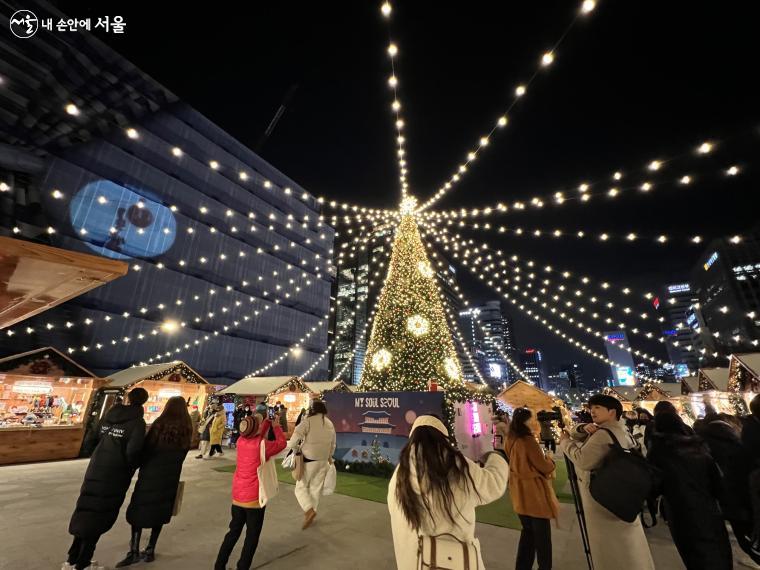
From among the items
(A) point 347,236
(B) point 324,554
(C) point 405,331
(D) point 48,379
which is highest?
(A) point 347,236

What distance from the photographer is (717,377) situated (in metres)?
12.5

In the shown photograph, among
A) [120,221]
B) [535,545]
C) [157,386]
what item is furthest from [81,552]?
[120,221]

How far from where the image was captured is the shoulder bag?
1.41 m

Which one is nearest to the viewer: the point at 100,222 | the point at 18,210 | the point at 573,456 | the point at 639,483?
the point at 639,483

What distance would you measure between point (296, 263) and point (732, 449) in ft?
108

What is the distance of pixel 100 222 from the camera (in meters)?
19.8

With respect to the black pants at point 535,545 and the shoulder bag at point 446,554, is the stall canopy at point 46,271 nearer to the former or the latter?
the shoulder bag at point 446,554

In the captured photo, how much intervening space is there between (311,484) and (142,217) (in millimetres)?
24472

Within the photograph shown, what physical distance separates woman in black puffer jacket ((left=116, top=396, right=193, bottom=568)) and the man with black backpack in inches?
137

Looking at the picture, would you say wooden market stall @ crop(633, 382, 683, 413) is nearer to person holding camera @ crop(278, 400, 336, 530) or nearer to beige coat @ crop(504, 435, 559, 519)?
beige coat @ crop(504, 435, 559, 519)

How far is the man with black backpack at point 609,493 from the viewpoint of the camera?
203 cm

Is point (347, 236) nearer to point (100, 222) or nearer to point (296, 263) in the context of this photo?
point (296, 263)

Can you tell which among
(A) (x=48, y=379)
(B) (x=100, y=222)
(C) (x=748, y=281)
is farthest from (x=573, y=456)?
(C) (x=748, y=281)

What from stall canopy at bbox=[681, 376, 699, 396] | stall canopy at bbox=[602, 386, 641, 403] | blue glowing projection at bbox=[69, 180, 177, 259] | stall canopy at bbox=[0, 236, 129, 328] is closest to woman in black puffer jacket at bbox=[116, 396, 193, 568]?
stall canopy at bbox=[0, 236, 129, 328]
